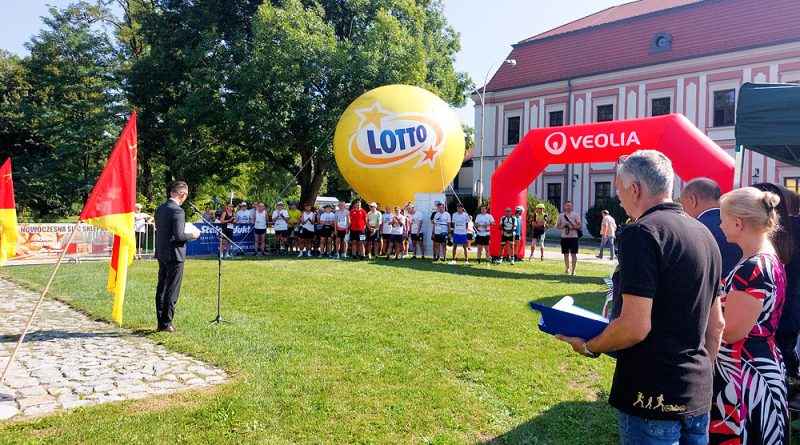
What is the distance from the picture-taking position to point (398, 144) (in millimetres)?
16828

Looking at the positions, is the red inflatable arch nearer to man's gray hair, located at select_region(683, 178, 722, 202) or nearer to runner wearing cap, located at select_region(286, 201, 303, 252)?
runner wearing cap, located at select_region(286, 201, 303, 252)

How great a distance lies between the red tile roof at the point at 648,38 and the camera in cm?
2795

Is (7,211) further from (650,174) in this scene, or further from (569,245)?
(569,245)

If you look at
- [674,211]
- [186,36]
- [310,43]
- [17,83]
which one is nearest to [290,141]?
[310,43]

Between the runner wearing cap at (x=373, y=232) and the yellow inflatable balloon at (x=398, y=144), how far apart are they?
0.86m

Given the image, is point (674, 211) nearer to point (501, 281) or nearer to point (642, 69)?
point (501, 281)

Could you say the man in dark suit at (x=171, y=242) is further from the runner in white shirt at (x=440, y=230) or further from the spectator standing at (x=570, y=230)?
the runner in white shirt at (x=440, y=230)

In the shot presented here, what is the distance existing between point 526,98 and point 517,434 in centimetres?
3536

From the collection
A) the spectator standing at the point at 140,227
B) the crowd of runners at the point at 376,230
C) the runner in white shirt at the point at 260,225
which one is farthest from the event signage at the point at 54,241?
the runner in white shirt at the point at 260,225

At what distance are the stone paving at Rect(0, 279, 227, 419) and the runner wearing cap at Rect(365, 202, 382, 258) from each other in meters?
10.0

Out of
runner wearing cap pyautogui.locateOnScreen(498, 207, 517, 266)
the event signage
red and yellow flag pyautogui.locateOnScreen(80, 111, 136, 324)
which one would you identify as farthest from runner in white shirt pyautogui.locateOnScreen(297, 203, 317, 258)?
red and yellow flag pyautogui.locateOnScreen(80, 111, 136, 324)

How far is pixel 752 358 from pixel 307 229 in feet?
52.1

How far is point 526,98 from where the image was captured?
1478 inches

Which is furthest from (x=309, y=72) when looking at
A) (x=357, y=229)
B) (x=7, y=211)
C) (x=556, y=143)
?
(x=7, y=211)
